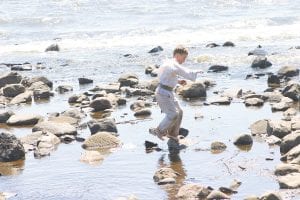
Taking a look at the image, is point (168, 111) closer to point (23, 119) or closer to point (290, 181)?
point (290, 181)

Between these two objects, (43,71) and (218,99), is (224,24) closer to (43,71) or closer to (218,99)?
(43,71)

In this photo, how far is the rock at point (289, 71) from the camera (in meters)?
21.6

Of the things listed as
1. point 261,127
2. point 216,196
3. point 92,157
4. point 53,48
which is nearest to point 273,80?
point 261,127

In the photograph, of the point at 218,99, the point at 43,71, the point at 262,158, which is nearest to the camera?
the point at 262,158

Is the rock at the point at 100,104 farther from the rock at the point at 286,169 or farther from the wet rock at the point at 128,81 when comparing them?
the rock at the point at 286,169

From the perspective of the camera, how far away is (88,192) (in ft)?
37.6

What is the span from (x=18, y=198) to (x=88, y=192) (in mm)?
1063

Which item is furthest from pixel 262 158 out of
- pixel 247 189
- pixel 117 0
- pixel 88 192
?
pixel 117 0

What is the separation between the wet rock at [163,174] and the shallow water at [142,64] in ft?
0.44

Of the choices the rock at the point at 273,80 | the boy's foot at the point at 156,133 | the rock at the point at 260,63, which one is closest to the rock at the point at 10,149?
the boy's foot at the point at 156,133

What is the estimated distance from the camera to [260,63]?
23.8 metres

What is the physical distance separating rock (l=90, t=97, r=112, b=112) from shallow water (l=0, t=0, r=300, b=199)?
0.35m

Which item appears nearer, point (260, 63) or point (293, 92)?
point (293, 92)

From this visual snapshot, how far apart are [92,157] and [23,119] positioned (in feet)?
13.0
